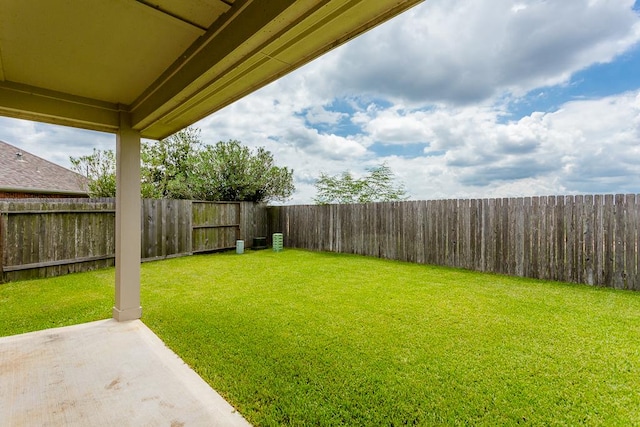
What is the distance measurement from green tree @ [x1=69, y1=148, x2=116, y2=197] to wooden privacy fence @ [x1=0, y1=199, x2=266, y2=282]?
12.7 feet

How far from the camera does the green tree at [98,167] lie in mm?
9438

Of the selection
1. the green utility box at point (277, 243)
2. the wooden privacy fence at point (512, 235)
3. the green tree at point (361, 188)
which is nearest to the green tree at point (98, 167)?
the green utility box at point (277, 243)

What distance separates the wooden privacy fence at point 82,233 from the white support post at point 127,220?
343cm

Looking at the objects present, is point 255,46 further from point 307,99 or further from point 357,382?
point 307,99

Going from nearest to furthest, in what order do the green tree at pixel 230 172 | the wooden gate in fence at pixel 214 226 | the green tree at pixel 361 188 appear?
the wooden gate in fence at pixel 214 226
the green tree at pixel 361 188
the green tree at pixel 230 172

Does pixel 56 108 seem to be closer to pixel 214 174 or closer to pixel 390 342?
pixel 390 342

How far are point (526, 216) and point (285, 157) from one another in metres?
8.08

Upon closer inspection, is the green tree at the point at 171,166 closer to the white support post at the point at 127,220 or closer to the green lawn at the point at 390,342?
the green lawn at the point at 390,342

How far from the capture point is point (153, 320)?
115 inches

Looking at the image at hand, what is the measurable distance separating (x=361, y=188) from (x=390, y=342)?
26.6ft

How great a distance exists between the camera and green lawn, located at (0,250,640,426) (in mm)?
1591

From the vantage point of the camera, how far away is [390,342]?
2402mm

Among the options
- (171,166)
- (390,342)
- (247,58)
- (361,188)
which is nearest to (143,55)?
(247,58)

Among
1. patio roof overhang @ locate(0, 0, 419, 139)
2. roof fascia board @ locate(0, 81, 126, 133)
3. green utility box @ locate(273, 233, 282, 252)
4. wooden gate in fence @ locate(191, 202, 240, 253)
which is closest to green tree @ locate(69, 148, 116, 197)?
wooden gate in fence @ locate(191, 202, 240, 253)
